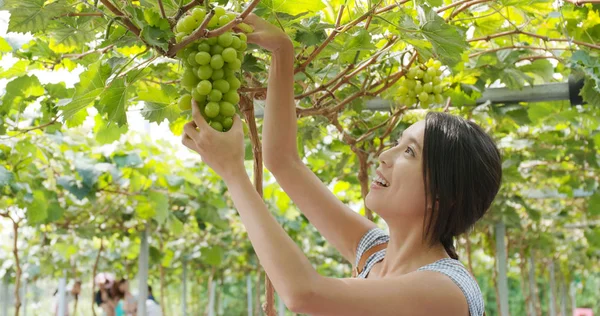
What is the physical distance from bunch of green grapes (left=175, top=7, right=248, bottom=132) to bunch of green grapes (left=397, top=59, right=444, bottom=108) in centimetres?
107

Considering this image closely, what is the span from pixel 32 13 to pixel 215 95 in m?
0.58

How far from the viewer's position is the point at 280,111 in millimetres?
1485

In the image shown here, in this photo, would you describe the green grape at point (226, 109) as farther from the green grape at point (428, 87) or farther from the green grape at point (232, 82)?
the green grape at point (428, 87)

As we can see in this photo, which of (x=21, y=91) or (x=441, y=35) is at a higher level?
(x=21, y=91)

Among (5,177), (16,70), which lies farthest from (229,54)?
(5,177)

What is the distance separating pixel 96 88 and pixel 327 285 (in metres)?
0.71

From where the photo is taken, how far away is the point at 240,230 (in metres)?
7.10

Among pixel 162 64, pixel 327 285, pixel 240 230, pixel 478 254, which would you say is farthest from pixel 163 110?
pixel 478 254

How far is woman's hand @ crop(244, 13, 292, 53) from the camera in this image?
1317mm

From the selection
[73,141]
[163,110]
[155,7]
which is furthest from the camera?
[73,141]

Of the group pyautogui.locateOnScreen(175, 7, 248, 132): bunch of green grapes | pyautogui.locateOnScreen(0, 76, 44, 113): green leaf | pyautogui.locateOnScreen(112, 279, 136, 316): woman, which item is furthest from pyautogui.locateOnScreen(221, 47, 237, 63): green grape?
pyautogui.locateOnScreen(112, 279, 136, 316): woman

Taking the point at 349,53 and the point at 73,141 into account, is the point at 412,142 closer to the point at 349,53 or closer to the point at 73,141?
the point at 349,53

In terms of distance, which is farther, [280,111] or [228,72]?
[280,111]

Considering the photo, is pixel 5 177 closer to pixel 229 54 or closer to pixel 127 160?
pixel 127 160
